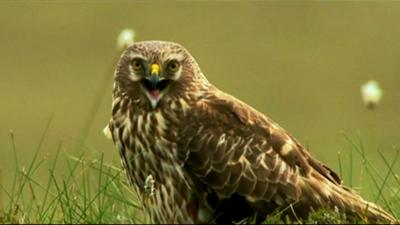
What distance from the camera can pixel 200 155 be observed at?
31.8 feet

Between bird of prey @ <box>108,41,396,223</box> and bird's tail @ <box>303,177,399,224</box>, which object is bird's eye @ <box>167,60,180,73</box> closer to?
bird of prey @ <box>108,41,396,223</box>

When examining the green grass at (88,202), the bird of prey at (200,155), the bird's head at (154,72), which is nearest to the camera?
the green grass at (88,202)

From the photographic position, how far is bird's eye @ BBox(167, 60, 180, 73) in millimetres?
9922

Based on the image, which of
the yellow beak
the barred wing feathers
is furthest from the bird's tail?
the yellow beak

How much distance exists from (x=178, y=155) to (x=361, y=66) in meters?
18.7

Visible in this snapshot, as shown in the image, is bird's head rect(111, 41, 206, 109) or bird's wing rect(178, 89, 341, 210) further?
bird's head rect(111, 41, 206, 109)

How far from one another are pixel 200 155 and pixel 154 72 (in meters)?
0.49

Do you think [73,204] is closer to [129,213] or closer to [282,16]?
[129,213]

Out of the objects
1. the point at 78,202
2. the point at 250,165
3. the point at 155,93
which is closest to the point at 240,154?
the point at 250,165

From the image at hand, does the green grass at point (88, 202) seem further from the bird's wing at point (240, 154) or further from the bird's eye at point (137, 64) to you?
the bird's eye at point (137, 64)

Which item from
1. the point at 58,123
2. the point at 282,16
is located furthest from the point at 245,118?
the point at 282,16

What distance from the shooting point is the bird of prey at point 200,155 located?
9688 mm

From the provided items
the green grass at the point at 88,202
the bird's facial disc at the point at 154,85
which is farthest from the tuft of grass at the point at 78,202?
the bird's facial disc at the point at 154,85

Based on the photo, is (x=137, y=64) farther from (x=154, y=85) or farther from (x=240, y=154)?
(x=240, y=154)
